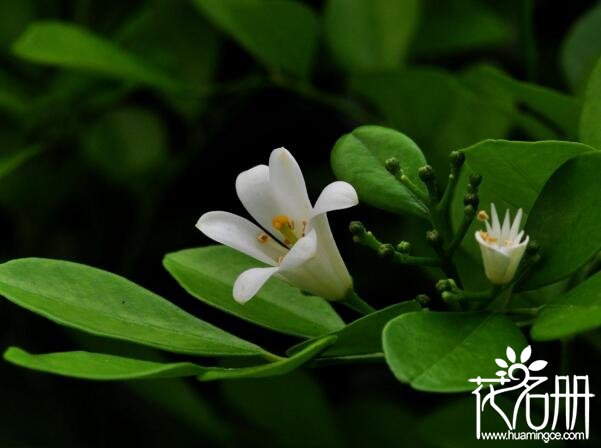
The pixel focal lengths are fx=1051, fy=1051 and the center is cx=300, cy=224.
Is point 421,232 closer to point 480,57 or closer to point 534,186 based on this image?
point 534,186

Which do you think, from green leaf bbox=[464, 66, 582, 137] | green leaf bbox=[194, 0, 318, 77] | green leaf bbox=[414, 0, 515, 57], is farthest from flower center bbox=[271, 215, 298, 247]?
green leaf bbox=[414, 0, 515, 57]

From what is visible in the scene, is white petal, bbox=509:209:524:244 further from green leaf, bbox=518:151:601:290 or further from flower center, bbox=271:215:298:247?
flower center, bbox=271:215:298:247

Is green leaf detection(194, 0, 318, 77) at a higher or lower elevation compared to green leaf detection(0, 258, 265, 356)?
higher

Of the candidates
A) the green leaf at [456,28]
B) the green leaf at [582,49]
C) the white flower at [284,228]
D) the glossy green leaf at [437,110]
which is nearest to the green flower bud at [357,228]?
the white flower at [284,228]

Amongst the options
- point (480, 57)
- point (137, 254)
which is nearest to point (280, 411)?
point (137, 254)

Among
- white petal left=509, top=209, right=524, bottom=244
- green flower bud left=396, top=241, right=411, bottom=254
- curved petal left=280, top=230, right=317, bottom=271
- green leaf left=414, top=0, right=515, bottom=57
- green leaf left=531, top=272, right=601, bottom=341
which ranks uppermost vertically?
green leaf left=414, top=0, right=515, bottom=57

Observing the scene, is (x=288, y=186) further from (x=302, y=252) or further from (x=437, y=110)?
(x=437, y=110)

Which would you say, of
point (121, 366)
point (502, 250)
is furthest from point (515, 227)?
point (121, 366)
